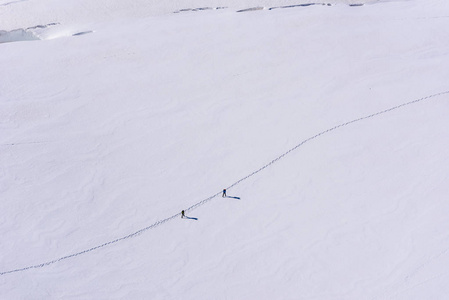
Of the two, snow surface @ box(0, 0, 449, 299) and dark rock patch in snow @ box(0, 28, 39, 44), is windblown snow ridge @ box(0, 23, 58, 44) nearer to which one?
dark rock patch in snow @ box(0, 28, 39, 44)

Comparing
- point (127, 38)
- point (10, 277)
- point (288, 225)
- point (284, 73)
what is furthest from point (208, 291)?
point (127, 38)

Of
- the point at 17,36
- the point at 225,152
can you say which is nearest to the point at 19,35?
the point at 17,36

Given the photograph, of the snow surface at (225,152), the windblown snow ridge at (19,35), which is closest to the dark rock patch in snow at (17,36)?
the windblown snow ridge at (19,35)

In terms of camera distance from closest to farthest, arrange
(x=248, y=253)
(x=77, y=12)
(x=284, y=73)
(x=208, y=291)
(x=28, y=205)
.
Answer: (x=208, y=291) < (x=248, y=253) < (x=28, y=205) < (x=284, y=73) < (x=77, y=12)

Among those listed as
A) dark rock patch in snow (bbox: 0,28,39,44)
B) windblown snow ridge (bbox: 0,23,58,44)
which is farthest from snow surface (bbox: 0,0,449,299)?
dark rock patch in snow (bbox: 0,28,39,44)

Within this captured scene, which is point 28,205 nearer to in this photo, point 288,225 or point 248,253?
point 248,253

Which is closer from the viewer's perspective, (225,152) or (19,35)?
(225,152)

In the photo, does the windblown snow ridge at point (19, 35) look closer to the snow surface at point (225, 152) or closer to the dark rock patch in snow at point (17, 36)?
the dark rock patch in snow at point (17, 36)

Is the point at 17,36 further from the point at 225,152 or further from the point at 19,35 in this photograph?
the point at 225,152
